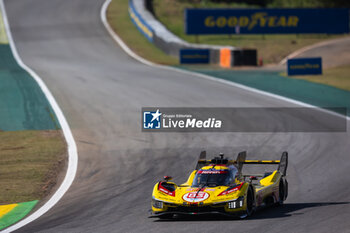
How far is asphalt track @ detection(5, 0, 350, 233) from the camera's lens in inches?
538

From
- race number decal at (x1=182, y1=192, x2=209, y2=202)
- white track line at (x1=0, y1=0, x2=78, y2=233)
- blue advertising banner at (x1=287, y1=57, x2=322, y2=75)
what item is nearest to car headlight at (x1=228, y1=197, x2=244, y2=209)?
race number decal at (x1=182, y1=192, x2=209, y2=202)

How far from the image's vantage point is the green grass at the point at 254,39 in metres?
49.2

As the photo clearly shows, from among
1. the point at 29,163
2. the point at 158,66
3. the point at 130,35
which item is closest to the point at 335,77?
the point at 158,66

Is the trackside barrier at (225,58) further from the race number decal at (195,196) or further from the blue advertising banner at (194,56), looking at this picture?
the race number decal at (195,196)

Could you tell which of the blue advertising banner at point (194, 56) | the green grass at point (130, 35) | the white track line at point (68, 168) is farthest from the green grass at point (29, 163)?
the green grass at point (130, 35)

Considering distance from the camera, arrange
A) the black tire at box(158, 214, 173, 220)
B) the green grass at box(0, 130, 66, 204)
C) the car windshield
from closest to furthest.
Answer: the black tire at box(158, 214, 173, 220), the car windshield, the green grass at box(0, 130, 66, 204)

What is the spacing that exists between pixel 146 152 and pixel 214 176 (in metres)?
7.47

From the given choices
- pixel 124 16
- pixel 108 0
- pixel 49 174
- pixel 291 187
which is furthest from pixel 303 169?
pixel 108 0

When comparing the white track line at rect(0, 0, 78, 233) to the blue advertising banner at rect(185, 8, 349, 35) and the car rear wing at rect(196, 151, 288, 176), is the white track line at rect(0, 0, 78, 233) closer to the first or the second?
the car rear wing at rect(196, 151, 288, 176)

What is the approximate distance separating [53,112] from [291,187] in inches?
565

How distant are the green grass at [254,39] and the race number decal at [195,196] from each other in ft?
113

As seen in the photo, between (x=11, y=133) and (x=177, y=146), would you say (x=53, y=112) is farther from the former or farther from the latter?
(x=177, y=146)

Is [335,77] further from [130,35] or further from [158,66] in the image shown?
[130,35]

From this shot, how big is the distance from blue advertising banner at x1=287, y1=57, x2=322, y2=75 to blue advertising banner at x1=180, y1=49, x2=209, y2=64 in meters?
9.02
